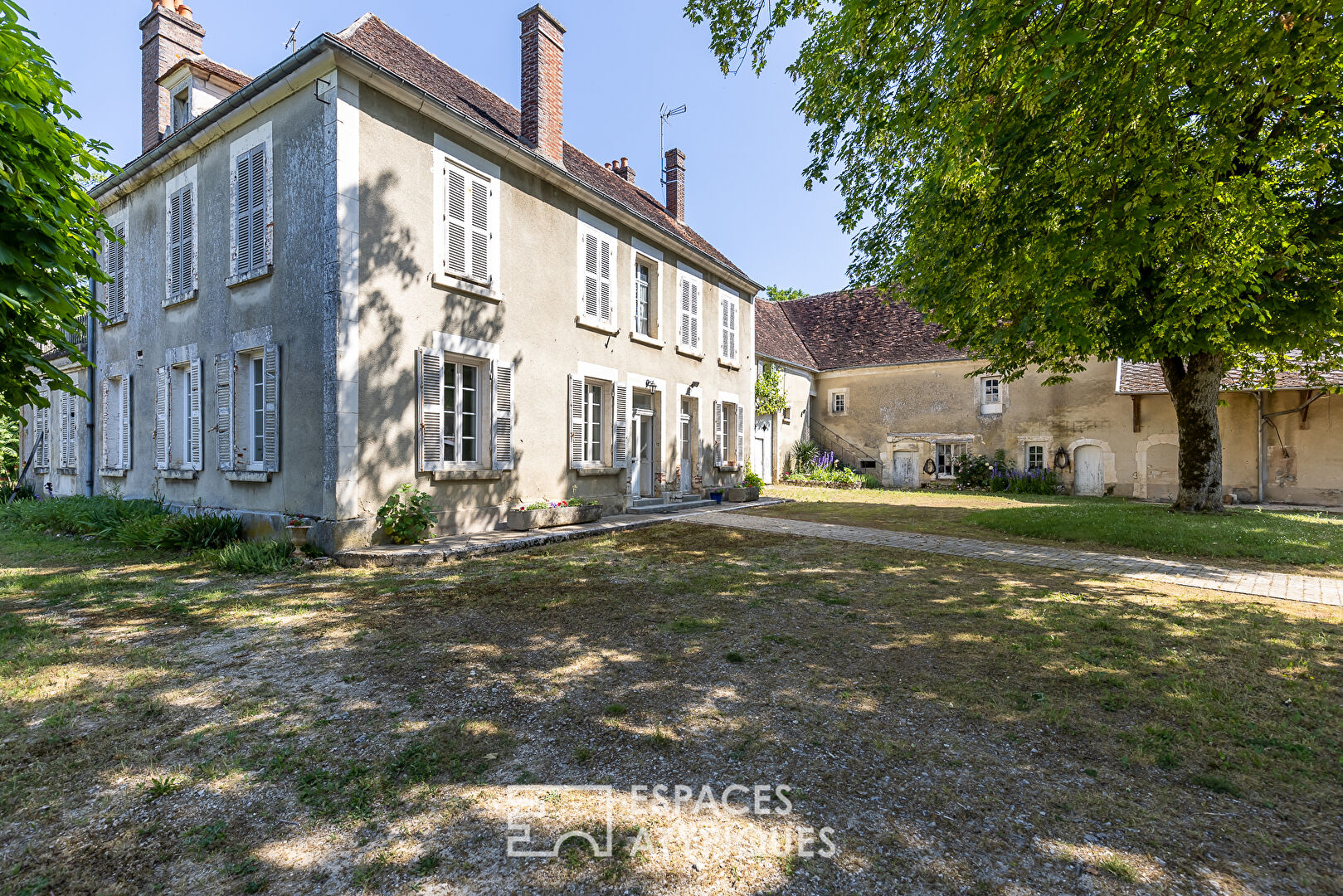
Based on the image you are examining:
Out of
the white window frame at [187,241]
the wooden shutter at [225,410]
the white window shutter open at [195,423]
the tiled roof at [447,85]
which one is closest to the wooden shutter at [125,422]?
the white window frame at [187,241]

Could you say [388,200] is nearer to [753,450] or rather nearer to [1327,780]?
[1327,780]

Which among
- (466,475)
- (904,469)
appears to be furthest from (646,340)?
(904,469)

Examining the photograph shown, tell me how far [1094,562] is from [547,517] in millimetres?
7624

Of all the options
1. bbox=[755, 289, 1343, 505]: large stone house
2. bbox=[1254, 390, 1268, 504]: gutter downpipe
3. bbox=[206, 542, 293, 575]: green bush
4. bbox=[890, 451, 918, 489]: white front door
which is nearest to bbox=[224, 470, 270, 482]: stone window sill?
bbox=[206, 542, 293, 575]: green bush

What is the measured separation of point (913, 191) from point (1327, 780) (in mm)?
8115

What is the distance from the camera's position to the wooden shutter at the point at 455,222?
8867 mm

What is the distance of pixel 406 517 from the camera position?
26.2 ft

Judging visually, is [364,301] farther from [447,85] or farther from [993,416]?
[993,416]

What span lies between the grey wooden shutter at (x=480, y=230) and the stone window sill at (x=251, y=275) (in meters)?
2.71

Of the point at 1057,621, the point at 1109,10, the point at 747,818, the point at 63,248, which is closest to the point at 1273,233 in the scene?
the point at 1109,10

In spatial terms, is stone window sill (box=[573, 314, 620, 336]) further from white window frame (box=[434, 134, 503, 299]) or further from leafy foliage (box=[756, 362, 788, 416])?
leafy foliage (box=[756, 362, 788, 416])

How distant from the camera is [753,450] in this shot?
19812 mm

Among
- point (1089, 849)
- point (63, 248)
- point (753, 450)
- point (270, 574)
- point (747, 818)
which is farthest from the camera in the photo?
point (753, 450)

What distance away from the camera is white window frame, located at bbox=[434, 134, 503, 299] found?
8.76m
